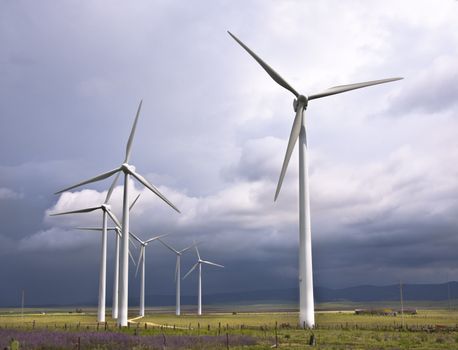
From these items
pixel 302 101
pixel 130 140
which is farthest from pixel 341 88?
pixel 130 140

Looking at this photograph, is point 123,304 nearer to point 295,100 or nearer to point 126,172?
point 126,172

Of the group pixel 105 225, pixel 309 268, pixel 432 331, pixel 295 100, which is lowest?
pixel 432 331

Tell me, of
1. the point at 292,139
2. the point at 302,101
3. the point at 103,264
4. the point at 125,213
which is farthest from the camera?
the point at 103,264

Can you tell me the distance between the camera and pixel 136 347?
37438 millimetres

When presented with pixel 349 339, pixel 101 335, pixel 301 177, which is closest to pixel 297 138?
pixel 301 177

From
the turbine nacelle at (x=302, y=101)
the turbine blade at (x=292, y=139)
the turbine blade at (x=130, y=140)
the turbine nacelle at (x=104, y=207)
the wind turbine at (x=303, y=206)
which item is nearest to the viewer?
the turbine blade at (x=292, y=139)

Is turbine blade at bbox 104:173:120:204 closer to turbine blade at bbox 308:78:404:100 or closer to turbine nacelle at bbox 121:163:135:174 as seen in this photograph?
turbine nacelle at bbox 121:163:135:174

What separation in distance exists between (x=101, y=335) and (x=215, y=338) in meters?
8.87

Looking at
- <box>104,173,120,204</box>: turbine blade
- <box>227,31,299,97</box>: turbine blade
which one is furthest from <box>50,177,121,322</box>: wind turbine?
<box>227,31,299,97</box>: turbine blade

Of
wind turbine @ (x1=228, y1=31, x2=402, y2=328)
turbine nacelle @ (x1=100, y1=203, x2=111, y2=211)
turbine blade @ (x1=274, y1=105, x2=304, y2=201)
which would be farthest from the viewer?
turbine nacelle @ (x1=100, y1=203, x2=111, y2=211)

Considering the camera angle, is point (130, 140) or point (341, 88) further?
point (130, 140)

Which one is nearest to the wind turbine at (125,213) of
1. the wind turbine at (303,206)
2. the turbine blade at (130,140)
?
the turbine blade at (130,140)

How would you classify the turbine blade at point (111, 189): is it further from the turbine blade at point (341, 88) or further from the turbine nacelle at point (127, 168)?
the turbine blade at point (341, 88)

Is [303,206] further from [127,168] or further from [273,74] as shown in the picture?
[127,168]
